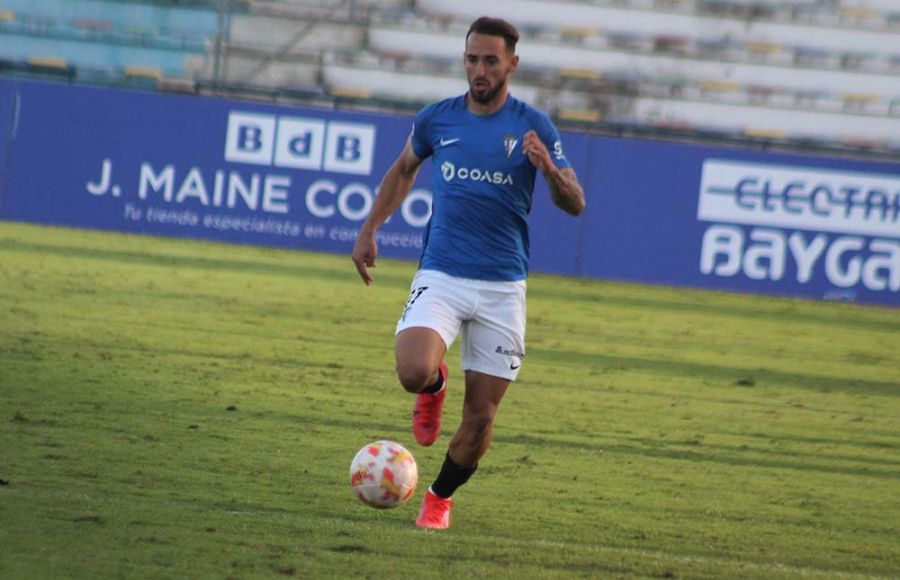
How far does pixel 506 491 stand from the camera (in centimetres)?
786

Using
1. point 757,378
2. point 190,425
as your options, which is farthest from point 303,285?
point 190,425

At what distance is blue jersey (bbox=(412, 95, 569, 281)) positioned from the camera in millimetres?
6973

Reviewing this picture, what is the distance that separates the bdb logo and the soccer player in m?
14.7

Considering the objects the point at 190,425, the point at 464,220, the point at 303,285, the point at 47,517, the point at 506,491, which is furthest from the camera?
the point at 303,285

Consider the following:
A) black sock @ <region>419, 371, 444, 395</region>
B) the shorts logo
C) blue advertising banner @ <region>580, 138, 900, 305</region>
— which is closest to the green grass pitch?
black sock @ <region>419, 371, 444, 395</region>

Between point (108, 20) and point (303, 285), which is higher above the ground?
point (108, 20)

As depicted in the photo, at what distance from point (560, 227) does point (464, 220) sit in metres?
15.0

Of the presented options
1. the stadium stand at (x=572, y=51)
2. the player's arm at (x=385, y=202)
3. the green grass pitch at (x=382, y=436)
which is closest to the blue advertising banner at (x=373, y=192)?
the stadium stand at (x=572, y=51)

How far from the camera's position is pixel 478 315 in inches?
278

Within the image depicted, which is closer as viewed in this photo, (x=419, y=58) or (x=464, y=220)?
(x=464, y=220)

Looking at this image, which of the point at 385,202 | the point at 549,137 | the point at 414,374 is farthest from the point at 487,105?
the point at 414,374

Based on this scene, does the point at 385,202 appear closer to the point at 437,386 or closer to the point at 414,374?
the point at 437,386

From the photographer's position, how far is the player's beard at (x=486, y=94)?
6852 millimetres

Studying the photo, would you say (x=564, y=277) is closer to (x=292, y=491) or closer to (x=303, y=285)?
(x=303, y=285)
